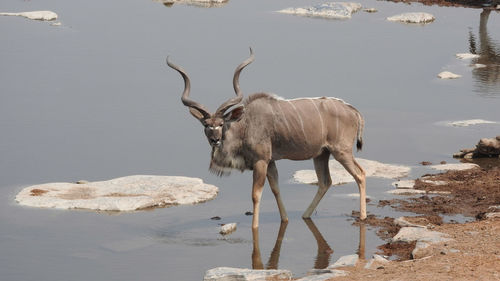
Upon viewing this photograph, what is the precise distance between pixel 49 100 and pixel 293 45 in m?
10.3

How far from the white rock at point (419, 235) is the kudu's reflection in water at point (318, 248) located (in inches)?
22.3

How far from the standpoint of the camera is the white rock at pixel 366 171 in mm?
17922

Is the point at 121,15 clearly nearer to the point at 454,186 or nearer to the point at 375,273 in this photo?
the point at 454,186

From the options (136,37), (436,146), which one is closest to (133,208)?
(436,146)

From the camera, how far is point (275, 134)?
50.4 feet

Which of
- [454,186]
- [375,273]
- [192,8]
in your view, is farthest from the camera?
[192,8]

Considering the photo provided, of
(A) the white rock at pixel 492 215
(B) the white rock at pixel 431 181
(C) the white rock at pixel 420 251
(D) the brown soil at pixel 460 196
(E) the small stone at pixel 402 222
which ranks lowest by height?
(B) the white rock at pixel 431 181

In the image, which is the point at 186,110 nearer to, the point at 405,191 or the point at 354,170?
the point at 405,191

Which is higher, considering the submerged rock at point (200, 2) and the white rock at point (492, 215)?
the submerged rock at point (200, 2)

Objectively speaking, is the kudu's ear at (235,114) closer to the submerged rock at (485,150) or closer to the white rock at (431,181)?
the white rock at (431,181)

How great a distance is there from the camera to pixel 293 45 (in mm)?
32375

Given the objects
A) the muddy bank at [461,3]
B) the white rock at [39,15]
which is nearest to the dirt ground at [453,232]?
the white rock at [39,15]

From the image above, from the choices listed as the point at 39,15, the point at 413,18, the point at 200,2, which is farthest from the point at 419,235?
the point at 200,2

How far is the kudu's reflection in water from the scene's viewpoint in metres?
13.7
